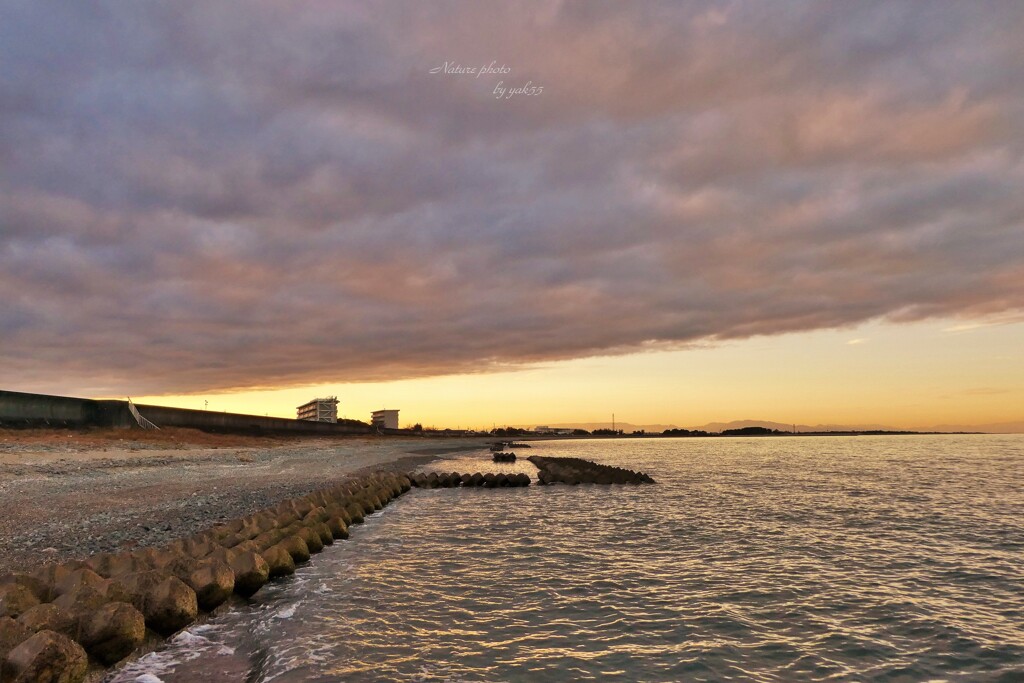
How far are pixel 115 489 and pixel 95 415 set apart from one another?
107ft

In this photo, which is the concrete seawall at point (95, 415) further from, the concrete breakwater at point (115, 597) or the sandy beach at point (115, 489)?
the concrete breakwater at point (115, 597)

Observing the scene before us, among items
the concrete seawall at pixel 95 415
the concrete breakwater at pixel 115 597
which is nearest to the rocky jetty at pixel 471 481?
the concrete breakwater at pixel 115 597

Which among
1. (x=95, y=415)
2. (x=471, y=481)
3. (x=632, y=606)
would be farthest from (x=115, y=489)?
(x=95, y=415)

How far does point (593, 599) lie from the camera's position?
11016 mm

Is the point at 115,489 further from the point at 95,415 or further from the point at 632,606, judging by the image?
the point at 95,415

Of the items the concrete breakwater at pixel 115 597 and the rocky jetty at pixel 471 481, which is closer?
the concrete breakwater at pixel 115 597

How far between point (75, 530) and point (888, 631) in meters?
17.1

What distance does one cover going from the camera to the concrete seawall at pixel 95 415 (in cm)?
3900

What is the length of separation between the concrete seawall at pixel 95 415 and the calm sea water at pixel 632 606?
33.7m

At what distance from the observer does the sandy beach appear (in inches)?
523

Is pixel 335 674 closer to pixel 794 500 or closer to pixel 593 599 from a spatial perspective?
pixel 593 599

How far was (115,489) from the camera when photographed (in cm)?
2202

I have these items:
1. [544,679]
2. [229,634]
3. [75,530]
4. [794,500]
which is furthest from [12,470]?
[794,500]

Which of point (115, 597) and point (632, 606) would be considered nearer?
point (115, 597)
